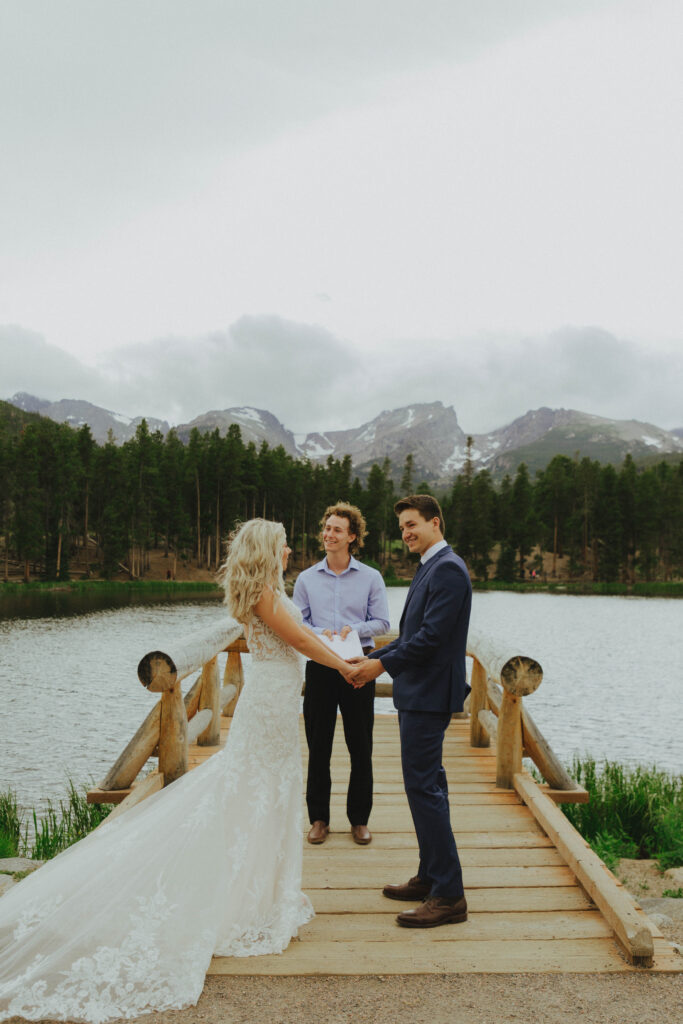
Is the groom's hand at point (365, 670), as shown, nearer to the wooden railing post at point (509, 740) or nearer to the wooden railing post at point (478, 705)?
the wooden railing post at point (509, 740)

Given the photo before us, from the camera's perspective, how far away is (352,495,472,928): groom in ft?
10.6

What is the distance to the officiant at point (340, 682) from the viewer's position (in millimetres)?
4332

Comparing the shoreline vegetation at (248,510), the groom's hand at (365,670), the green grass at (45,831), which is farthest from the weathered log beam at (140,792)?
the shoreline vegetation at (248,510)

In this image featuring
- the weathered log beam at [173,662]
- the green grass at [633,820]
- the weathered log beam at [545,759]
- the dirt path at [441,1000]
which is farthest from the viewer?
the green grass at [633,820]

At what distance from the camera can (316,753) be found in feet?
14.3

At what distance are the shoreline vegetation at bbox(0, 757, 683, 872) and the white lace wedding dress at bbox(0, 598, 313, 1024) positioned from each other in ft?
12.3

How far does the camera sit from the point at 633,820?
7.16 m

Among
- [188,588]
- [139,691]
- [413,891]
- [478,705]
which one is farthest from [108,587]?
[413,891]

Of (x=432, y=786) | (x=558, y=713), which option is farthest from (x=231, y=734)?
(x=558, y=713)

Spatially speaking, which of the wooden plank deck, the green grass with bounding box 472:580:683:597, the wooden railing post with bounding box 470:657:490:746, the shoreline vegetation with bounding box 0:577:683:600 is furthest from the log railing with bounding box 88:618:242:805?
the green grass with bounding box 472:580:683:597

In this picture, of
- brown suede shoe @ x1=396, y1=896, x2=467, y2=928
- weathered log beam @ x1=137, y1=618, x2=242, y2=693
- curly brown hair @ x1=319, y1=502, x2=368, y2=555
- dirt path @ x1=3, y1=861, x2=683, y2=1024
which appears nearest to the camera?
Answer: dirt path @ x1=3, y1=861, x2=683, y2=1024

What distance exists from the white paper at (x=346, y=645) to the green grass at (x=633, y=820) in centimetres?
368

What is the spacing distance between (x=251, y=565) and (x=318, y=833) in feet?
6.66

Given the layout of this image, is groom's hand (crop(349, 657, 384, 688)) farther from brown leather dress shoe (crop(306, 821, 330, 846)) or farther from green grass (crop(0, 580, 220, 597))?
green grass (crop(0, 580, 220, 597))
